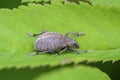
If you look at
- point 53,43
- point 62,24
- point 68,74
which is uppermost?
point 68,74

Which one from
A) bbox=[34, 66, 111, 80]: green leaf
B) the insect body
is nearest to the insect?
the insect body

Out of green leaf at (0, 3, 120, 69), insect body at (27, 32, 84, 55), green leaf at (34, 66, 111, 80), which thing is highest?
green leaf at (34, 66, 111, 80)

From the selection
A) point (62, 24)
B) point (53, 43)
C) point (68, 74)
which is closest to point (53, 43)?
point (53, 43)

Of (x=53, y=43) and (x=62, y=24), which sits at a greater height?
(x=62, y=24)

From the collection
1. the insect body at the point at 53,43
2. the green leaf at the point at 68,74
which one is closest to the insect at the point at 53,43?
the insect body at the point at 53,43

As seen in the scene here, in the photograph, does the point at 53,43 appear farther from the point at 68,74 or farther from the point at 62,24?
the point at 68,74

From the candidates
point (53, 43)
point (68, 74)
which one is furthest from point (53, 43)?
point (68, 74)

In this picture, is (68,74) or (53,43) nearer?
(68,74)

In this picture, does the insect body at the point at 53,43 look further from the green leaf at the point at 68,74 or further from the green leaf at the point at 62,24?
the green leaf at the point at 68,74

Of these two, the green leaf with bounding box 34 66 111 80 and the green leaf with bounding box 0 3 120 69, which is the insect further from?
the green leaf with bounding box 34 66 111 80
